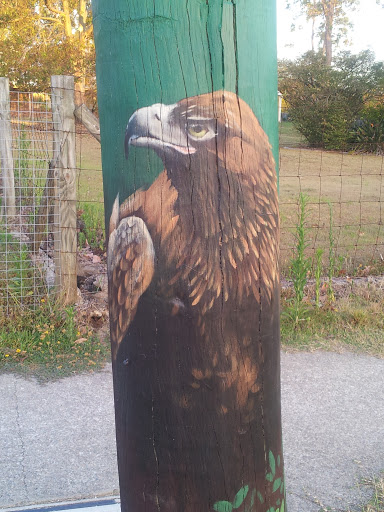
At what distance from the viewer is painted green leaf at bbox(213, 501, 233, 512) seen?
1.60 metres

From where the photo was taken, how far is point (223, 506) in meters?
1.61

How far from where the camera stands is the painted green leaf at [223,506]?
160 cm

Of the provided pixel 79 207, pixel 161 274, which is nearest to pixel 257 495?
pixel 161 274

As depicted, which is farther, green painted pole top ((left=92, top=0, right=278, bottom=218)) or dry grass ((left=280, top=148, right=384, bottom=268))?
dry grass ((left=280, top=148, right=384, bottom=268))

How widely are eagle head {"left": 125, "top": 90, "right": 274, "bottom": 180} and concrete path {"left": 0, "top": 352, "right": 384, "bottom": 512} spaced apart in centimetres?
195

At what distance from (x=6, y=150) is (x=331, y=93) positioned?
16.8 m

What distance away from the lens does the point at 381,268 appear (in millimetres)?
6141

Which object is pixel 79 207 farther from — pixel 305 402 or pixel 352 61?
pixel 352 61

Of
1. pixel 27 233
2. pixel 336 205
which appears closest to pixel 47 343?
pixel 27 233

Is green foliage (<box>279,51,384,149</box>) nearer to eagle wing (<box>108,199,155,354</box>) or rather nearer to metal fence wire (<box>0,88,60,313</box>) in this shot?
metal fence wire (<box>0,88,60,313</box>)

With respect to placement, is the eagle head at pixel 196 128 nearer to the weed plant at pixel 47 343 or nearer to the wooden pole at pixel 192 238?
the wooden pole at pixel 192 238

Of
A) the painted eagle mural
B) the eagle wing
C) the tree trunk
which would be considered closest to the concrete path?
the painted eagle mural

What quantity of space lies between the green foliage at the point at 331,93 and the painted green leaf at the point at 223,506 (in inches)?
695

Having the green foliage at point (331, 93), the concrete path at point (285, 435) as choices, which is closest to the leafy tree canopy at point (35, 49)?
the green foliage at point (331, 93)
